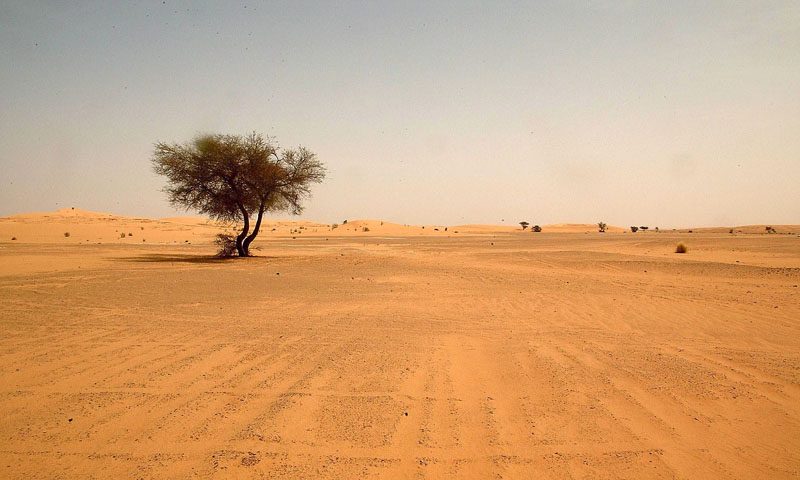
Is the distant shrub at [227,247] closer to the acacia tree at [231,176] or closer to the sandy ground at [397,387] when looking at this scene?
the acacia tree at [231,176]

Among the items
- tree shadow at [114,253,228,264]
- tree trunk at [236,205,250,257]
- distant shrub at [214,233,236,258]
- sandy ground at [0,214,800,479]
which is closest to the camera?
sandy ground at [0,214,800,479]

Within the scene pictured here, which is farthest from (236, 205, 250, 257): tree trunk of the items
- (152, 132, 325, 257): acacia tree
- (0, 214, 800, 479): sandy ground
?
(0, 214, 800, 479): sandy ground

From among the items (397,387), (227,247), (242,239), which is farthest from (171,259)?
(397,387)

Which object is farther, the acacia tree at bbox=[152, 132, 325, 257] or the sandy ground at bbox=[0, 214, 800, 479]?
the acacia tree at bbox=[152, 132, 325, 257]

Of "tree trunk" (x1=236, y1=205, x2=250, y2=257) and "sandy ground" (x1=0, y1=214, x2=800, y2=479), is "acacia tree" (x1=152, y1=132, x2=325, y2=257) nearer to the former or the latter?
"tree trunk" (x1=236, y1=205, x2=250, y2=257)

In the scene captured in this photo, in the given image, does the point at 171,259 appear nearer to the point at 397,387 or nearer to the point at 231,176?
the point at 231,176

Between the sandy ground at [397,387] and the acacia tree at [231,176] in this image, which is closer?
the sandy ground at [397,387]

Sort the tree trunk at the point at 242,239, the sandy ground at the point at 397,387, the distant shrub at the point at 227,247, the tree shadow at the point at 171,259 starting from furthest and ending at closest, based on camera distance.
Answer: the tree trunk at the point at 242,239, the distant shrub at the point at 227,247, the tree shadow at the point at 171,259, the sandy ground at the point at 397,387

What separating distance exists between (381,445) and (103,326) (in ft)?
19.1

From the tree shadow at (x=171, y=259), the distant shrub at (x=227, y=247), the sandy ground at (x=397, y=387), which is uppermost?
the distant shrub at (x=227, y=247)

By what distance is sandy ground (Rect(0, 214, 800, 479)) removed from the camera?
10.1 ft

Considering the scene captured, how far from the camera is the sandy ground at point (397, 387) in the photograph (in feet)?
10.1

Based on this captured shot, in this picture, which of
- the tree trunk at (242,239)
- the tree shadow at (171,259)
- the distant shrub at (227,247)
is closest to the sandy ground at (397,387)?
the tree shadow at (171,259)

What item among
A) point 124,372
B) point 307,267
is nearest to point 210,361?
point 124,372
